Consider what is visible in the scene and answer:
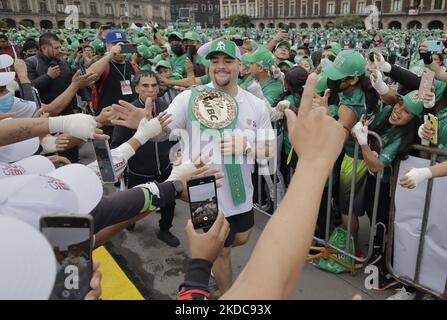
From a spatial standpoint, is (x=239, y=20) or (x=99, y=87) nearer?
(x=99, y=87)

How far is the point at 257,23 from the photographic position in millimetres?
86312

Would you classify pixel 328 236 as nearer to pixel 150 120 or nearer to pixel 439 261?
pixel 439 261

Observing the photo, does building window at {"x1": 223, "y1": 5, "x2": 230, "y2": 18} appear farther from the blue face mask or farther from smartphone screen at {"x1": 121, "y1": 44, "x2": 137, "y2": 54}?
the blue face mask

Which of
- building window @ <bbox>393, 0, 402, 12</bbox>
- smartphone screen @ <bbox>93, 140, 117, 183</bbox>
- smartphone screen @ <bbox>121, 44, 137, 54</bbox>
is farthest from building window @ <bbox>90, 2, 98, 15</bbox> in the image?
smartphone screen @ <bbox>93, 140, 117, 183</bbox>

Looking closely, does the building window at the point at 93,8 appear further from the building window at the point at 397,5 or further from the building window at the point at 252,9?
the building window at the point at 397,5

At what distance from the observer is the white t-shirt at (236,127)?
2873 mm

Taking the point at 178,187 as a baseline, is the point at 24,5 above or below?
above

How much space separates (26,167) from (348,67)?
283 centimetres

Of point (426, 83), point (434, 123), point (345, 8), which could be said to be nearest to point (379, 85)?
point (426, 83)

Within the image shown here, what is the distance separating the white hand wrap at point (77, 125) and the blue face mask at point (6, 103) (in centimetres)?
157

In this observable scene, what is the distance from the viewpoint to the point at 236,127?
294cm

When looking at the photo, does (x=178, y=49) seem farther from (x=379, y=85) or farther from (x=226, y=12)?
(x=226, y=12)

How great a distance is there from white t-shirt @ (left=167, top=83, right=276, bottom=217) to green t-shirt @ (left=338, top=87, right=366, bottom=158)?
809 mm

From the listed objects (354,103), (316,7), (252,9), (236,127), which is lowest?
(236,127)
